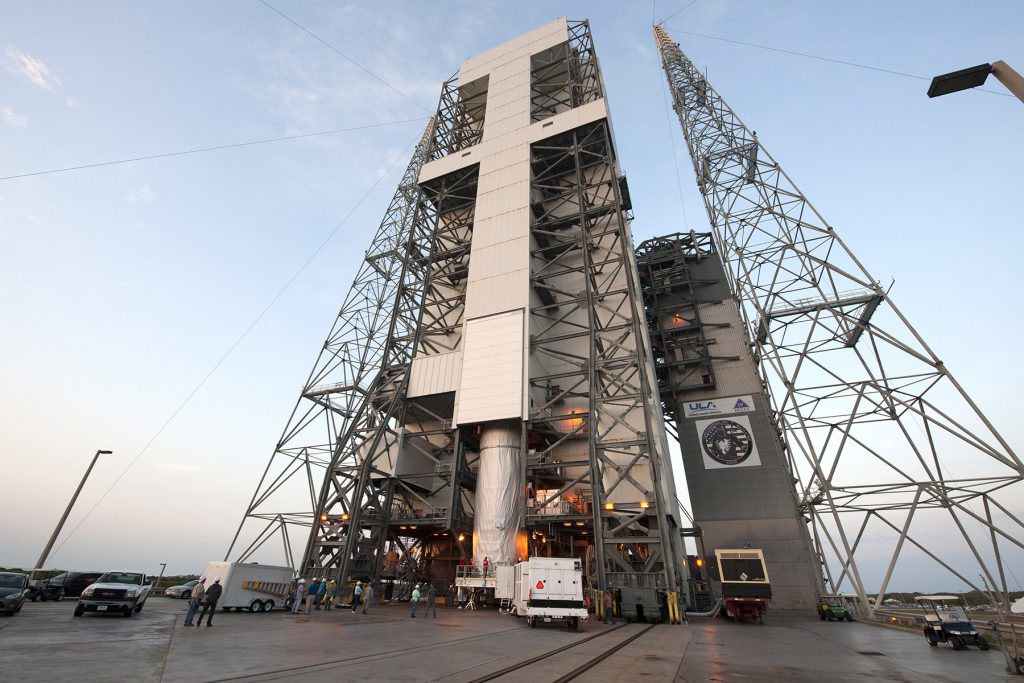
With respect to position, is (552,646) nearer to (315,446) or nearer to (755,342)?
(315,446)

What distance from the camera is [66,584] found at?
23016mm

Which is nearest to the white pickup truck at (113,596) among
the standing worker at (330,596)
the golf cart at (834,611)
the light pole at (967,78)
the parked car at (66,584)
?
the standing worker at (330,596)

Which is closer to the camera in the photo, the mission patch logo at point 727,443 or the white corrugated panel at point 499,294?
the white corrugated panel at point 499,294

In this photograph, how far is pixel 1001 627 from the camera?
389 inches

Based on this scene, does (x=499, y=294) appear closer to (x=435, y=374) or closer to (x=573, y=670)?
(x=435, y=374)

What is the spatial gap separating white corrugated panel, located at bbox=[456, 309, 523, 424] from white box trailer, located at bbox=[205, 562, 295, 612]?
11.6 meters

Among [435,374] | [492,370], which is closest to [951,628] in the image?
[492,370]

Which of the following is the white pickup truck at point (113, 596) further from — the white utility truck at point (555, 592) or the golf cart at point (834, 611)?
the golf cart at point (834, 611)

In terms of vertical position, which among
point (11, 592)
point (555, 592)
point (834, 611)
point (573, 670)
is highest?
point (555, 592)

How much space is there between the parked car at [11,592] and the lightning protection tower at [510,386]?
1318cm

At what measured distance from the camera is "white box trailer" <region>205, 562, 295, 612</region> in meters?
18.0

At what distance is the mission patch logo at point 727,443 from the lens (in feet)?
109

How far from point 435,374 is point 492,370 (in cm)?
483

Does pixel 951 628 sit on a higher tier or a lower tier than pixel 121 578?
lower
